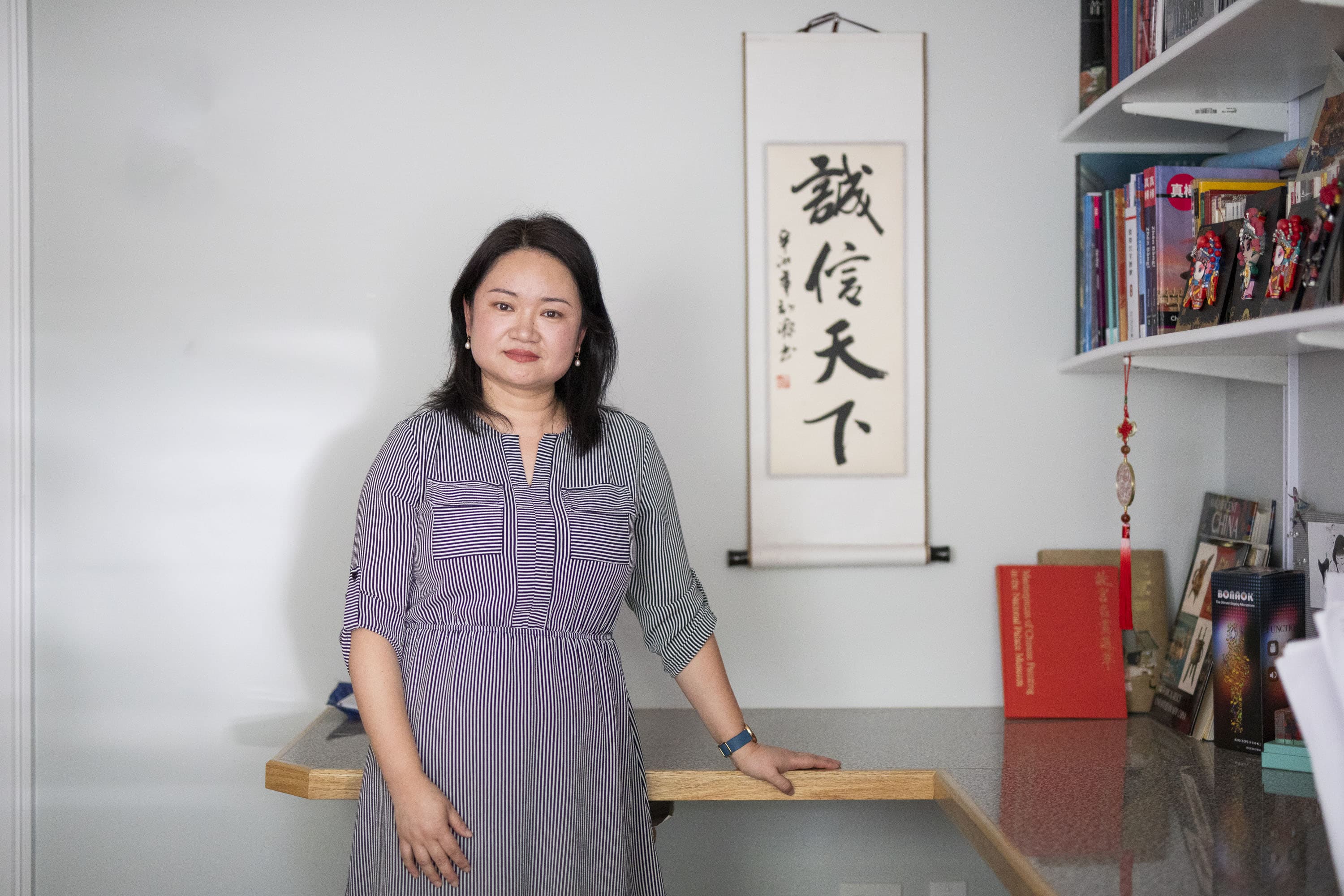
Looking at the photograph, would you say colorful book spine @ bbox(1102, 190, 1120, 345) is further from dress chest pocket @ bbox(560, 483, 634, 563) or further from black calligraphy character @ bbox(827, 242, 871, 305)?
dress chest pocket @ bbox(560, 483, 634, 563)

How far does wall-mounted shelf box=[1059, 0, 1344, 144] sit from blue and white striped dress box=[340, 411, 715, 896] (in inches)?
41.2

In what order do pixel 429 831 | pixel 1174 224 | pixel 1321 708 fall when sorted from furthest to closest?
1. pixel 1174 224
2. pixel 429 831
3. pixel 1321 708

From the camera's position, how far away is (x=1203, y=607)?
6.05 feet

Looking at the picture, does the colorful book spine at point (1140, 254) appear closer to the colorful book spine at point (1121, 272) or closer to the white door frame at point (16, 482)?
the colorful book spine at point (1121, 272)

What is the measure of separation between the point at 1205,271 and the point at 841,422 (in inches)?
27.7

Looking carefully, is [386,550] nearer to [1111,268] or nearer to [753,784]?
[753,784]

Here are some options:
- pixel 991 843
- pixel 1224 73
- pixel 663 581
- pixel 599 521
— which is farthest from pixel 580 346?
pixel 1224 73

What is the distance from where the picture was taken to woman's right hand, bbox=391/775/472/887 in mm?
1323

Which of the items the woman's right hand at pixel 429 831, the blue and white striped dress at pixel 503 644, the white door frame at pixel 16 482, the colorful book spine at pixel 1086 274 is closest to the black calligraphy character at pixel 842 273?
the colorful book spine at pixel 1086 274

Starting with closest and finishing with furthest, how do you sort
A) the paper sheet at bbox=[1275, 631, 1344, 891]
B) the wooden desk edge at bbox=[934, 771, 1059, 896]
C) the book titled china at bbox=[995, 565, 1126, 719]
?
the paper sheet at bbox=[1275, 631, 1344, 891], the wooden desk edge at bbox=[934, 771, 1059, 896], the book titled china at bbox=[995, 565, 1126, 719]

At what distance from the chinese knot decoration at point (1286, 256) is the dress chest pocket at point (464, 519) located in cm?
104

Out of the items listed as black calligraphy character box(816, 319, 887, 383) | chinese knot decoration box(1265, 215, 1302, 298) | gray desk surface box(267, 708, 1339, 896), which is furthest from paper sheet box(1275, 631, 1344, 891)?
black calligraphy character box(816, 319, 887, 383)

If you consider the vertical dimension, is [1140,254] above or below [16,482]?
above

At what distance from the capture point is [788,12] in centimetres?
198
